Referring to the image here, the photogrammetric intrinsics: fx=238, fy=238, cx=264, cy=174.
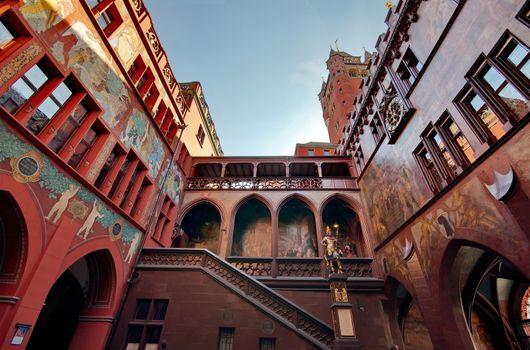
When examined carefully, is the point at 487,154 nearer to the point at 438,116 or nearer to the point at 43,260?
the point at 438,116

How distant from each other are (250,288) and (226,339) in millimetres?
1630

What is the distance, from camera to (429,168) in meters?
8.02

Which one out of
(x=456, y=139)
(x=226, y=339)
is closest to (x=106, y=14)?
(x=226, y=339)

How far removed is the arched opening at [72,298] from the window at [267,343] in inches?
203

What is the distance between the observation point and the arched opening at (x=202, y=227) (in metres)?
14.6

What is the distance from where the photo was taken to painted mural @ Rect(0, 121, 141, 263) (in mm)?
5043

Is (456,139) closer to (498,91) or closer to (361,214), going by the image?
(498,91)

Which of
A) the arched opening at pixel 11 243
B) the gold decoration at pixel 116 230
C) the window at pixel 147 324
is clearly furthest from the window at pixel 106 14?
the window at pixel 147 324

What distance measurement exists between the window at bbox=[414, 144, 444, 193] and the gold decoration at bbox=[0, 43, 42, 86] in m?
11.2

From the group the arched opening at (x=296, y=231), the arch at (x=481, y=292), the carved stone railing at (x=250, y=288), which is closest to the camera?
the arch at (x=481, y=292)

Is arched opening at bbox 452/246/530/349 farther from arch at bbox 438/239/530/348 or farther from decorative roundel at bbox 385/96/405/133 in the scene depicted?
decorative roundel at bbox 385/96/405/133

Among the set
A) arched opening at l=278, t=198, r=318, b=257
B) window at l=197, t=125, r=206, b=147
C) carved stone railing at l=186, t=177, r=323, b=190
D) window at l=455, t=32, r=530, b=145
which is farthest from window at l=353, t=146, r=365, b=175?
window at l=197, t=125, r=206, b=147

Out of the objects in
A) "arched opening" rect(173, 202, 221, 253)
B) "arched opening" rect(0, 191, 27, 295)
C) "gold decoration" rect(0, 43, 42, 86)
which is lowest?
"arched opening" rect(0, 191, 27, 295)

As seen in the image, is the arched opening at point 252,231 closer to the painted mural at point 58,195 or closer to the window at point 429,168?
the painted mural at point 58,195
